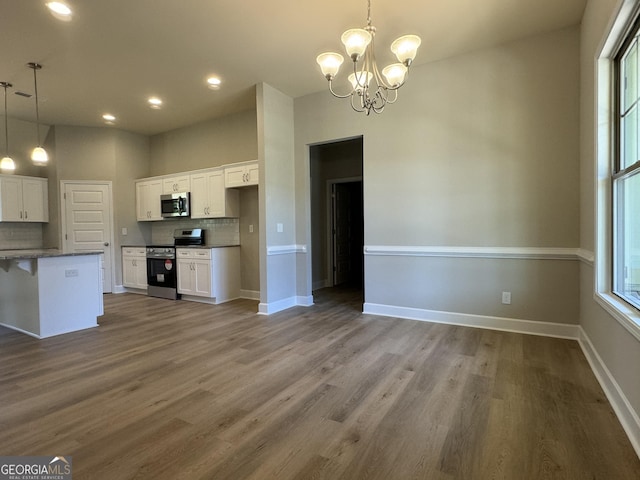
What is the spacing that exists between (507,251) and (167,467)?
137 inches

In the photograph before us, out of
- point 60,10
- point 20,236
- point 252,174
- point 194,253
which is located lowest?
point 194,253

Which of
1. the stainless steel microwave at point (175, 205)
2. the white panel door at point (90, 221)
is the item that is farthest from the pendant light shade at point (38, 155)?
the white panel door at point (90, 221)

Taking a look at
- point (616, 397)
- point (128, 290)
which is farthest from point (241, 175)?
point (616, 397)

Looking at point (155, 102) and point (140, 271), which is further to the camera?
point (140, 271)

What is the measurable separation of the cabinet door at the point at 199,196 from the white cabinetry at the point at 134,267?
1281 mm

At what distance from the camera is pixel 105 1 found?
8.97ft

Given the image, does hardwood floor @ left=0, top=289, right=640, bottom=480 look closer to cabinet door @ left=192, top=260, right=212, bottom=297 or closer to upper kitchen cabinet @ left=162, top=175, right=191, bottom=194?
cabinet door @ left=192, top=260, right=212, bottom=297

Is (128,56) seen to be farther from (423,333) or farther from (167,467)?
(423,333)

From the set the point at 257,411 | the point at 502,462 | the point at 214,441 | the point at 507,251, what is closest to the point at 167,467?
the point at 214,441

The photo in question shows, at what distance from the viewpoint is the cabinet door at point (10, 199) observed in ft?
17.6

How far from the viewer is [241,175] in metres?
5.07

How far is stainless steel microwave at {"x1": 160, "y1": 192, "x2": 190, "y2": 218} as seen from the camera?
570 cm

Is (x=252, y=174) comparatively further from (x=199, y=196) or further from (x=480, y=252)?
(x=480, y=252)

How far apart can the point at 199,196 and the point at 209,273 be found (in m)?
1.43
